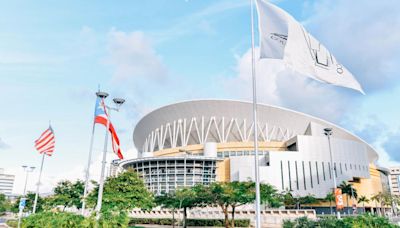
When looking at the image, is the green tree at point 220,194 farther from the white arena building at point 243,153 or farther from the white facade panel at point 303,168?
the white facade panel at point 303,168

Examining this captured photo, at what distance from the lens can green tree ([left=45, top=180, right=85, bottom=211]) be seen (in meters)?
38.8

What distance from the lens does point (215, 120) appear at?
82250mm

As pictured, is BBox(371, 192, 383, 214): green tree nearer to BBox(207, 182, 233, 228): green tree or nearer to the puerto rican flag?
BBox(207, 182, 233, 228): green tree

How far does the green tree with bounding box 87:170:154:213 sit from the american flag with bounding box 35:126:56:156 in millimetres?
7330

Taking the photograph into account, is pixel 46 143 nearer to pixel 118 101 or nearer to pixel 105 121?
pixel 105 121

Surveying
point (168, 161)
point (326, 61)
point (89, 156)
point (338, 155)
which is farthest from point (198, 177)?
point (326, 61)

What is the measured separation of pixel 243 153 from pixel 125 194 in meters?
50.8

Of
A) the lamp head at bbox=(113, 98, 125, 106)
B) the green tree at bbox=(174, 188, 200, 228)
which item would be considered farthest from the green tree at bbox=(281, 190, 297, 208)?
the lamp head at bbox=(113, 98, 125, 106)

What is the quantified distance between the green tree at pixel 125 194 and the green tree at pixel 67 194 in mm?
16558

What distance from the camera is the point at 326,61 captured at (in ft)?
45.5

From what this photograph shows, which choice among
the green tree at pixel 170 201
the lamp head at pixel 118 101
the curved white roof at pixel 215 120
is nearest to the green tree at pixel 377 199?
the curved white roof at pixel 215 120

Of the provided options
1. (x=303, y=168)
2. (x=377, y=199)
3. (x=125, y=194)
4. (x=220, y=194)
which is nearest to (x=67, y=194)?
(x=125, y=194)

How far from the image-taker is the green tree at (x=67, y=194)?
3878cm

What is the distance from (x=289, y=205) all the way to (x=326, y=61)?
177ft
